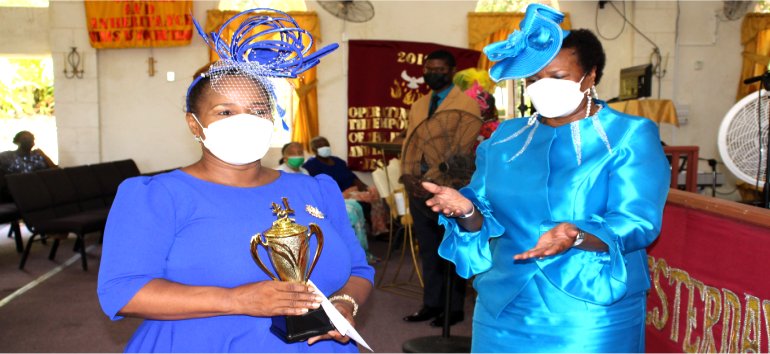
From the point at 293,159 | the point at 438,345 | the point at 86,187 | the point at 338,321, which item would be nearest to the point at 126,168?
the point at 86,187

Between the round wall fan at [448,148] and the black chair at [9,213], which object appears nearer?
the round wall fan at [448,148]

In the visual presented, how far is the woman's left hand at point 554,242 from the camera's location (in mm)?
1830

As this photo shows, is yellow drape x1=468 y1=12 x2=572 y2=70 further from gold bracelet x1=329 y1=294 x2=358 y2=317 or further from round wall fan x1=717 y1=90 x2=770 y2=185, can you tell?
gold bracelet x1=329 y1=294 x2=358 y2=317

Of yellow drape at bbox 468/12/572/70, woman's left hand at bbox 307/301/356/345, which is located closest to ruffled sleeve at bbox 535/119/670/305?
woman's left hand at bbox 307/301/356/345

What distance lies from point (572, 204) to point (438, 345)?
2.57m

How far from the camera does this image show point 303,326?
1588mm

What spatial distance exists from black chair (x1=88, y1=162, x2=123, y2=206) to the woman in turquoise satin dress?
286 inches

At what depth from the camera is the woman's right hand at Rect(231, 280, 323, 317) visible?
1501 millimetres

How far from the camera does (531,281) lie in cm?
227

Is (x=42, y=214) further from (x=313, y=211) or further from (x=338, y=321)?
(x=338, y=321)

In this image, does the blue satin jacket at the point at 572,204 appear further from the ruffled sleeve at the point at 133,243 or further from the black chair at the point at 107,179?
the black chair at the point at 107,179

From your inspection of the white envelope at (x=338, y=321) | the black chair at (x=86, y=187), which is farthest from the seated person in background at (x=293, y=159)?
the white envelope at (x=338, y=321)

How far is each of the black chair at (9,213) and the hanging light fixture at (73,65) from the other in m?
2.36

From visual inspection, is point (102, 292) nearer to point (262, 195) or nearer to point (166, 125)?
point (262, 195)
